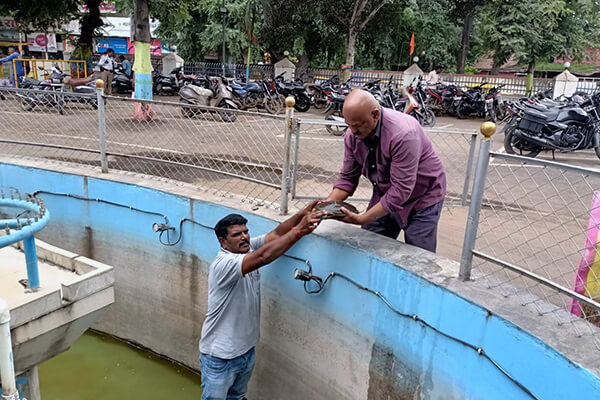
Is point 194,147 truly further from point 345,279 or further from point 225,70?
point 225,70

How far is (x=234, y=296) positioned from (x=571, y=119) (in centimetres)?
709

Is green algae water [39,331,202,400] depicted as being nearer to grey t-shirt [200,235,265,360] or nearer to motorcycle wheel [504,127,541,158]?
grey t-shirt [200,235,265,360]

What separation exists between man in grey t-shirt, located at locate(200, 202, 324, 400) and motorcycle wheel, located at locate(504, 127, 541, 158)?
6495 millimetres

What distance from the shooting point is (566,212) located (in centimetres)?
544

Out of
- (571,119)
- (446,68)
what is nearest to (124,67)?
(571,119)

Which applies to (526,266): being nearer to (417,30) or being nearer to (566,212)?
(566,212)

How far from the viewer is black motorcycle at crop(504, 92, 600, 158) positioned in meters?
7.82

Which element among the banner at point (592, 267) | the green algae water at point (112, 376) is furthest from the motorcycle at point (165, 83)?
the banner at point (592, 267)

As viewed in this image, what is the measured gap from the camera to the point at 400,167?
2654 mm

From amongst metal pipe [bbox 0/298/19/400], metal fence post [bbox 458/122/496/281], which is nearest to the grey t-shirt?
metal pipe [bbox 0/298/19/400]

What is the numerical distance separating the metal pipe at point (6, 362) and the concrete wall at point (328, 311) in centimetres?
191

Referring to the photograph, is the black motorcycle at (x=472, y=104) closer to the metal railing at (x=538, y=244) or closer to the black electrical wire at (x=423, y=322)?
the metal railing at (x=538, y=244)

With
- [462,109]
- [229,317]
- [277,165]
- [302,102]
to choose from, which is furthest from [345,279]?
[462,109]

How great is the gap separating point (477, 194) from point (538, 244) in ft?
7.72
